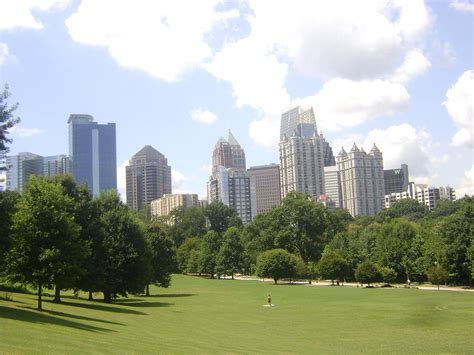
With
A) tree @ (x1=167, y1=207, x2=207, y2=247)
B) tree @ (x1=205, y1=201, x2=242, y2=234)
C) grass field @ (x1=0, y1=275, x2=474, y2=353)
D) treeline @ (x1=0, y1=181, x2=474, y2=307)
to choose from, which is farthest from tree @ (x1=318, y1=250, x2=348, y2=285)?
tree @ (x1=205, y1=201, x2=242, y2=234)

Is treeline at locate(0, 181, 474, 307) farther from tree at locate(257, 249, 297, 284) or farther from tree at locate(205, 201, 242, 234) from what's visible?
tree at locate(205, 201, 242, 234)

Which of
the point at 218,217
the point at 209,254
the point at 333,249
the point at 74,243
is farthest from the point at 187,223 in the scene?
the point at 74,243

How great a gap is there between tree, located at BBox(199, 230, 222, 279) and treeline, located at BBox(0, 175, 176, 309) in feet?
147

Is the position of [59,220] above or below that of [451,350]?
above

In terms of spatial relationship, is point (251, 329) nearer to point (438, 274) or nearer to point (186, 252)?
point (438, 274)

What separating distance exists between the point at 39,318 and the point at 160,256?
39.6 metres

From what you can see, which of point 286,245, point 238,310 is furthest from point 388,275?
point 238,310

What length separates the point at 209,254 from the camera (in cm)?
11400

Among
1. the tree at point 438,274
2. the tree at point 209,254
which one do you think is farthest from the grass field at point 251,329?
the tree at point 209,254

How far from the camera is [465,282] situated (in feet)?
243

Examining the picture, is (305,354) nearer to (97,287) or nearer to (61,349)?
(61,349)

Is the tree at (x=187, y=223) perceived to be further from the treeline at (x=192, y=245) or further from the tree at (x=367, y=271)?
the tree at (x=367, y=271)

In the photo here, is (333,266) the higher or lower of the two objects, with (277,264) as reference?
lower

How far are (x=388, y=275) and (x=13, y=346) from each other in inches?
2964
